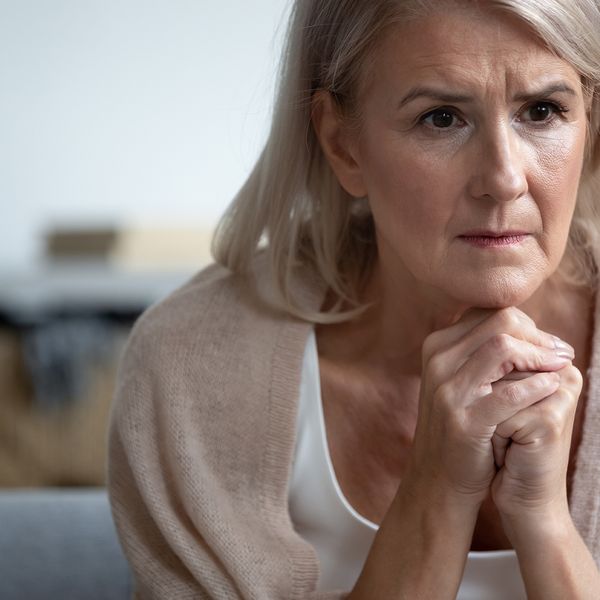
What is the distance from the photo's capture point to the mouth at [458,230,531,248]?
4.17ft

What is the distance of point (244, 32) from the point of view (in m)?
4.64

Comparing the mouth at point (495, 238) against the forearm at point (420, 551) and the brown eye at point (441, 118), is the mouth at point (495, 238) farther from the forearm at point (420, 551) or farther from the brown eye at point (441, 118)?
the forearm at point (420, 551)

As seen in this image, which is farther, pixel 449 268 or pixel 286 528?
pixel 286 528

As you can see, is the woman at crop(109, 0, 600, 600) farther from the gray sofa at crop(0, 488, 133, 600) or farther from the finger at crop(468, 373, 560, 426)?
the gray sofa at crop(0, 488, 133, 600)

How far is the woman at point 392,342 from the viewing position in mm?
1271

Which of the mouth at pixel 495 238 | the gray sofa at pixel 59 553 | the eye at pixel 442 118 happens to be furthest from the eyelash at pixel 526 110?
the gray sofa at pixel 59 553

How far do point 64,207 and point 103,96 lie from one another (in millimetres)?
501

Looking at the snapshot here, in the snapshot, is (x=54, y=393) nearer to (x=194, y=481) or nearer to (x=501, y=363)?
(x=194, y=481)

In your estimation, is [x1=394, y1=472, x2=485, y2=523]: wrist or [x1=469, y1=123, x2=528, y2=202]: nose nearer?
[x1=469, y1=123, x2=528, y2=202]: nose

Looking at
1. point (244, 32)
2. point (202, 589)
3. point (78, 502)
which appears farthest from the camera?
point (244, 32)

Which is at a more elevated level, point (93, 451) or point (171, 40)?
point (171, 40)

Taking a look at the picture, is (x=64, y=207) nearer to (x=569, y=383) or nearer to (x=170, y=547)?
(x=170, y=547)

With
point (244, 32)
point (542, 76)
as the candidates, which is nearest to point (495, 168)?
point (542, 76)

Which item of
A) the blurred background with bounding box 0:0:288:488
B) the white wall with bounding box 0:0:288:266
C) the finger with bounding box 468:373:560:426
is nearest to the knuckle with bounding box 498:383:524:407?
the finger with bounding box 468:373:560:426
